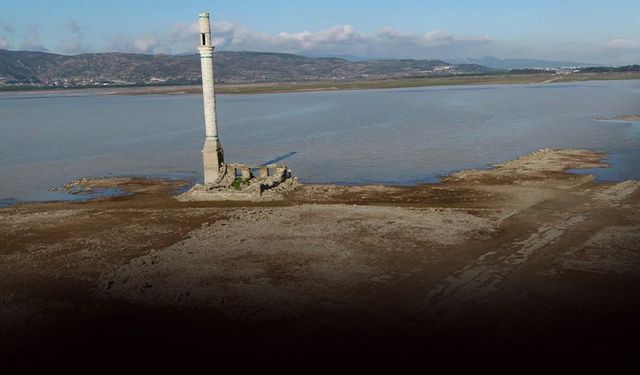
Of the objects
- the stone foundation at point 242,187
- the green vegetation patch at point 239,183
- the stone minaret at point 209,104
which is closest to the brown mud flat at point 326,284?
the stone foundation at point 242,187

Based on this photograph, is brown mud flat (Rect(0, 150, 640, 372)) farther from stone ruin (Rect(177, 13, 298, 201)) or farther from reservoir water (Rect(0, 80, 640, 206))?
reservoir water (Rect(0, 80, 640, 206))

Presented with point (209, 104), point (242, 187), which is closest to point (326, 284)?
point (242, 187)

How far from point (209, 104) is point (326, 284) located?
54.9 ft

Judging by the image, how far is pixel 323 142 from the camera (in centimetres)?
5159

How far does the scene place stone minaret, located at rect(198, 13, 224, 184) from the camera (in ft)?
94.8

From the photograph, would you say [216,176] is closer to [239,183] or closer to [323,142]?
[239,183]

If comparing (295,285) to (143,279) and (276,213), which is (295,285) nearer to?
(143,279)

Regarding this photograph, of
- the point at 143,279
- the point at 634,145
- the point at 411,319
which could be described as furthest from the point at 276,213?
the point at 634,145

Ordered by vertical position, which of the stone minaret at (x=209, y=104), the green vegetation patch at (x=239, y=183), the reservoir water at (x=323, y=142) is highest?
the stone minaret at (x=209, y=104)

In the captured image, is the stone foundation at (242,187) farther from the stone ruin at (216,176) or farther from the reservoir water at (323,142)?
the reservoir water at (323,142)

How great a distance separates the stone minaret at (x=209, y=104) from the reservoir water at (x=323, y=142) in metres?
5.94

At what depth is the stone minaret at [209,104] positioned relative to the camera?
28906 mm

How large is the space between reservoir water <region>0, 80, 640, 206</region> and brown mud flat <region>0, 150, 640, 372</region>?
417 inches

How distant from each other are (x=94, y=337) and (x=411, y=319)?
6.80 meters
